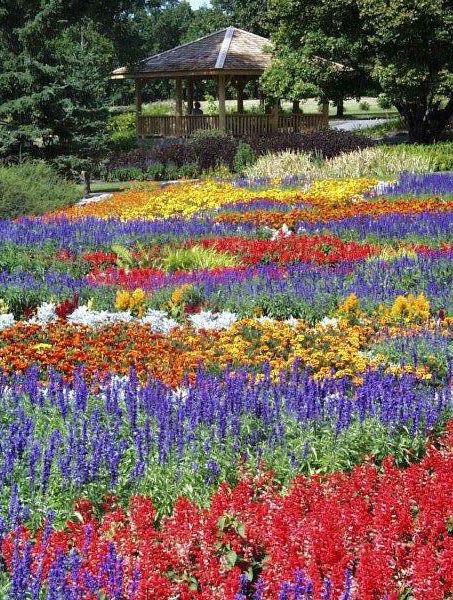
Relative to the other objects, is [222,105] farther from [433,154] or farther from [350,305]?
[350,305]

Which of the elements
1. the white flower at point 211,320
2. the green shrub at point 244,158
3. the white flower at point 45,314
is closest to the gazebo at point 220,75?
the green shrub at point 244,158

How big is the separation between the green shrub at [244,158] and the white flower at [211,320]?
1620cm

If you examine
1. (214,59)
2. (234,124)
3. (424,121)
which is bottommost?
(424,121)

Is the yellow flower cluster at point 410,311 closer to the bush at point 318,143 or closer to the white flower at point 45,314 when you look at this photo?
the white flower at point 45,314

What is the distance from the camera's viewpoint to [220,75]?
33.3 meters

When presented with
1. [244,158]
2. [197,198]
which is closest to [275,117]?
[244,158]

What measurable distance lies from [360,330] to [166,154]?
1968cm

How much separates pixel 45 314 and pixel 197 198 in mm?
8809

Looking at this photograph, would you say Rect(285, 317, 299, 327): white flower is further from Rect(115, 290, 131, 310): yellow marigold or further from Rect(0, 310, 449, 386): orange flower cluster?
Rect(115, 290, 131, 310): yellow marigold

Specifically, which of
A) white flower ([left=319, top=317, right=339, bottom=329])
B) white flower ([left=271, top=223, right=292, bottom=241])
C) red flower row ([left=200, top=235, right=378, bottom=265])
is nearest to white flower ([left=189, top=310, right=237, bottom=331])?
white flower ([left=319, top=317, right=339, bottom=329])

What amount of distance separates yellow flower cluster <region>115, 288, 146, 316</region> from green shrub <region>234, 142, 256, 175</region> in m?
16.0

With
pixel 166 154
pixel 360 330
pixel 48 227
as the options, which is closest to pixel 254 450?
pixel 360 330

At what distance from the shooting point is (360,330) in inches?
300

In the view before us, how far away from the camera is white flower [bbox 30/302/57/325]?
8.52m
